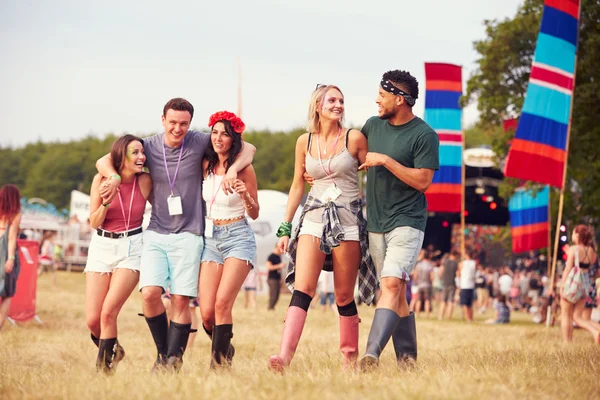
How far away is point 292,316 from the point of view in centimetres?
653

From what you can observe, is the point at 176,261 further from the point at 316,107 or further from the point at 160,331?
the point at 316,107

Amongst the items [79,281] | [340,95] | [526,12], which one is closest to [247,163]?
[340,95]

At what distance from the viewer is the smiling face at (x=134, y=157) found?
708 cm

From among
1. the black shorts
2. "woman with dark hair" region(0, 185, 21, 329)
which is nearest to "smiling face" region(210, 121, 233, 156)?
"woman with dark hair" region(0, 185, 21, 329)

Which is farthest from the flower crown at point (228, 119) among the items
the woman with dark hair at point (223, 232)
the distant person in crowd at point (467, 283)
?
the distant person in crowd at point (467, 283)

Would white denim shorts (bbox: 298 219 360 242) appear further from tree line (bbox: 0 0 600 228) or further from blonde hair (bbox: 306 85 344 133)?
tree line (bbox: 0 0 600 228)

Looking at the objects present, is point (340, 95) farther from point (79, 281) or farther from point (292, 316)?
point (79, 281)

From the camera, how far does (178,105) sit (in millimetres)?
7047

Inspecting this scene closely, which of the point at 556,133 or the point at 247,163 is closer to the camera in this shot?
the point at 247,163

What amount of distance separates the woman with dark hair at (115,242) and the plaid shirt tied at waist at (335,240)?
49.7 inches

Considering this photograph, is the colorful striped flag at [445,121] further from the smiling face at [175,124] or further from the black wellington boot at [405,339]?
the smiling face at [175,124]

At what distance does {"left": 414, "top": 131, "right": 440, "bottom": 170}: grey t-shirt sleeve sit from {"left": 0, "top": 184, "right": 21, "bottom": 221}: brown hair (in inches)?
249

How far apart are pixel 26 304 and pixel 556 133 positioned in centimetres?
986

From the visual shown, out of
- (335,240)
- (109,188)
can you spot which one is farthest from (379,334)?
(109,188)
